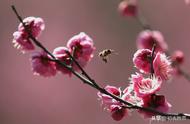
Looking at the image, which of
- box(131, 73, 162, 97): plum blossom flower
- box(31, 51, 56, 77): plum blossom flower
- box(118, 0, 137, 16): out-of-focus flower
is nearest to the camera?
box(131, 73, 162, 97): plum blossom flower

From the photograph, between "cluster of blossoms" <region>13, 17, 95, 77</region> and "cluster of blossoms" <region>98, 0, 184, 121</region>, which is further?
"cluster of blossoms" <region>13, 17, 95, 77</region>

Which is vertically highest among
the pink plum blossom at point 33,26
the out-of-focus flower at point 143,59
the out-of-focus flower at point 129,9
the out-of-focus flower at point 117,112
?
the out-of-focus flower at point 129,9

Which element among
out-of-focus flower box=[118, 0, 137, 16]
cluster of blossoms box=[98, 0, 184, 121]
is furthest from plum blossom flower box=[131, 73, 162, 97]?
out-of-focus flower box=[118, 0, 137, 16]

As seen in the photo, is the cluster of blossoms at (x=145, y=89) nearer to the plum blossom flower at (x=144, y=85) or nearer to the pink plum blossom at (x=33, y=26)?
A: the plum blossom flower at (x=144, y=85)

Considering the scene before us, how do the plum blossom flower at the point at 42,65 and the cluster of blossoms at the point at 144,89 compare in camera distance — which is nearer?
the cluster of blossoms at the point at 144,89

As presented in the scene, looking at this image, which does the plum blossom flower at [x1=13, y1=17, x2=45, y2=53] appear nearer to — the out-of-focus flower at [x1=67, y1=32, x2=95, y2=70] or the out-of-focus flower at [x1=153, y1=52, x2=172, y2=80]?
the out-of-focus flower at [x1=67, y1=32, x2=95, y2=70]

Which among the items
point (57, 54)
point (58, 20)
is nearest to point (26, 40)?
point (57, 54)

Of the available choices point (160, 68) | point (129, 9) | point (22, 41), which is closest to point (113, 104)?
point (160, 68)

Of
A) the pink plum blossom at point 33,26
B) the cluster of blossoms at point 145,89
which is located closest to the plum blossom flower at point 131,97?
the cluster of blossoms at point 145,89
